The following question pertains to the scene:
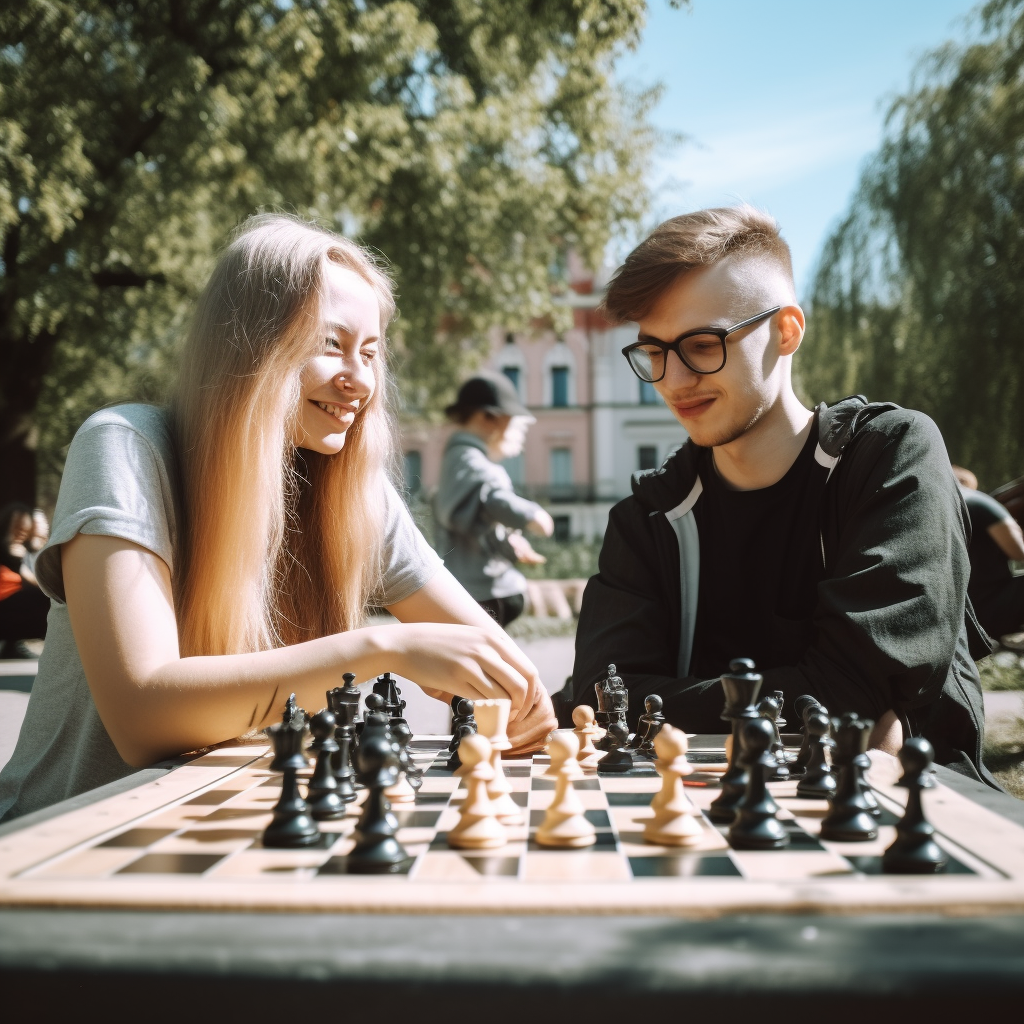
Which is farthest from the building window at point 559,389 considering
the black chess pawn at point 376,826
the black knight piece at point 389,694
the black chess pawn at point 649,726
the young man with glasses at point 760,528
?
the black chess pawn at point 376,826

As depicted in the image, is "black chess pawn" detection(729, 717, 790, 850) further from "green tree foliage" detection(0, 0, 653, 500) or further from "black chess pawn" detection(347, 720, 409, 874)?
"green tree foliage" detection(0, 0, 653, 500)

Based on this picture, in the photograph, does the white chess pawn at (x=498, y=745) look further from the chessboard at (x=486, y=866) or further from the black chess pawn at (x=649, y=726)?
the black chess pawn at (x=649, y=726)

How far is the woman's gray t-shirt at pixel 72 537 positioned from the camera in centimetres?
171

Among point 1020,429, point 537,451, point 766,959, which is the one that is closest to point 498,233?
point 1020,429

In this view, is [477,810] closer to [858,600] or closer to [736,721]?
[736,721]

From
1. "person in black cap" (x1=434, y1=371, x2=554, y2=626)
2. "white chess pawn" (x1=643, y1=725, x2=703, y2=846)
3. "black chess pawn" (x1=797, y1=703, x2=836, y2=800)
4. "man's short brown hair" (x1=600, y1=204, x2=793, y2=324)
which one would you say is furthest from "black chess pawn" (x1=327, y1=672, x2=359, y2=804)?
"person in black cap" (x1=434, y1=371, x2=554, y2=626)

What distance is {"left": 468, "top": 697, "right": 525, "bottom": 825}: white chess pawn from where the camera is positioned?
1295 millimetres

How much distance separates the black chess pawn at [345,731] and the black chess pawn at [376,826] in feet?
0.65

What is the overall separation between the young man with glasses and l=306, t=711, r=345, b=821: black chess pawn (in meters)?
0.91

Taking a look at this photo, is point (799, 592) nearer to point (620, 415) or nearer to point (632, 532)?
point (632, 532)

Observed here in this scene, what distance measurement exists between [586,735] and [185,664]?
73 cm

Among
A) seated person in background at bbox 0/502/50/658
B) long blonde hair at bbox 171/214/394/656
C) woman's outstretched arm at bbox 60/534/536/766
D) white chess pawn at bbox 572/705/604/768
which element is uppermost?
long blonde hair at bbox 171/214/394/656

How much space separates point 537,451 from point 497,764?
37896mm

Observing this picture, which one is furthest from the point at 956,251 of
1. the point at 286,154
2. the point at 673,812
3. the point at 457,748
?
the point at 673,812
